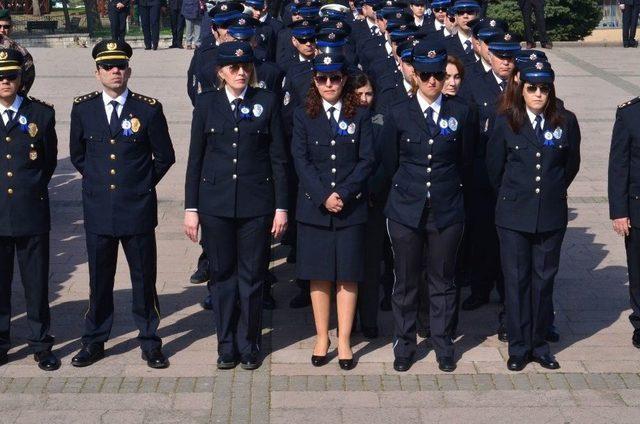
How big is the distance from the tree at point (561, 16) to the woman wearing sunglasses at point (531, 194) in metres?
18.3

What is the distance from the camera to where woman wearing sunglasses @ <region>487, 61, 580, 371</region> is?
7258 millimetres

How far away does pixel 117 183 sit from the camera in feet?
24.0

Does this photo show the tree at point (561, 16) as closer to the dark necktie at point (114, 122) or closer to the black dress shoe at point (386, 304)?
the black dress shoe at point (386, 304)

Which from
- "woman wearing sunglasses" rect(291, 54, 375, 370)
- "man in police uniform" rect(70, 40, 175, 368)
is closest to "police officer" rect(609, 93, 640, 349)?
"woman wearing sunglasses" rect(291, 54, 375, 370)

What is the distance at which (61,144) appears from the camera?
1420cm

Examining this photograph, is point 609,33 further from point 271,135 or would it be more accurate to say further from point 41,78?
point 271,135

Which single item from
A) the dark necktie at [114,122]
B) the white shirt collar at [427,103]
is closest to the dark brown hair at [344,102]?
the white shirt collar at [427,103]

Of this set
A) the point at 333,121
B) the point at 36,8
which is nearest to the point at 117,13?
the point at 36,8

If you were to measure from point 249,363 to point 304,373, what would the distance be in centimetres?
34

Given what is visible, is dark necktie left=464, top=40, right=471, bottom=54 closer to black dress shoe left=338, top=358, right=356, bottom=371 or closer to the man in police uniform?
the man in police uniform

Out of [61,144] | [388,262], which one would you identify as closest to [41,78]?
[61,144]

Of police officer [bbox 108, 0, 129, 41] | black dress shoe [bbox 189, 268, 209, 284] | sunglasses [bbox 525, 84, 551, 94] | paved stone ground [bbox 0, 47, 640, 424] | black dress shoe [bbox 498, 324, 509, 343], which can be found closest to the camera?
paved stone ground [bbox 0, 47, 640, 424]

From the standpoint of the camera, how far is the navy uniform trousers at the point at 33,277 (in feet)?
24.5

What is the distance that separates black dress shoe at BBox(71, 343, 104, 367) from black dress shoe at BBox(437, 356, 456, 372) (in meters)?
2.10
